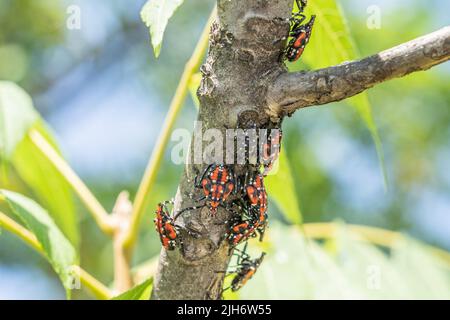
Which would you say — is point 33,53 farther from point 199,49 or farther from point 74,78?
point 199,49

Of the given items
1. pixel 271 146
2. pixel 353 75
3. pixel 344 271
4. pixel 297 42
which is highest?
pixel 297 42

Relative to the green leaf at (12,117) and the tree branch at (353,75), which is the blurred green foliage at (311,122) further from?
the tree branch at (353,75)

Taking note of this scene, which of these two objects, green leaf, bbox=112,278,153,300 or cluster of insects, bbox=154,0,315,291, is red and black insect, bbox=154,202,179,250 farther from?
green leaf, bbox=112,278,153,300

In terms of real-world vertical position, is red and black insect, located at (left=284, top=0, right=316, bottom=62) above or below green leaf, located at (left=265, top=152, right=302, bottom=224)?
above

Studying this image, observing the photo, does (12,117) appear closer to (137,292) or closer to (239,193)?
(137,292)

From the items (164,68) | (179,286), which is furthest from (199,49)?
(164,68)

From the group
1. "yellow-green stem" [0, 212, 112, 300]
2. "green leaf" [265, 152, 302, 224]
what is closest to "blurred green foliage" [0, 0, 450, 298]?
"green leaf" [265, 152, 302, 224]

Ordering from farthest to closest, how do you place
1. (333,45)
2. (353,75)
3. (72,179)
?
(72,179) < (333,45) < (353,75)

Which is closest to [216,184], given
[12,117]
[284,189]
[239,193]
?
[239,193]
